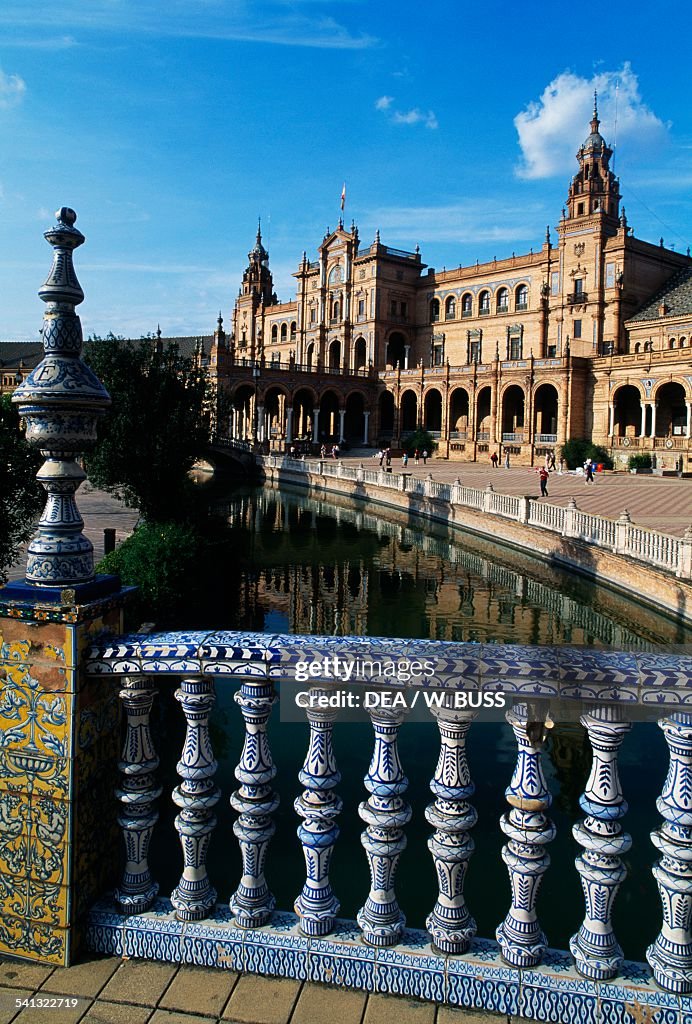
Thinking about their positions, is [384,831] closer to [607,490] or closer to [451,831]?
[451,831]

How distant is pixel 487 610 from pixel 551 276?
48.9 m

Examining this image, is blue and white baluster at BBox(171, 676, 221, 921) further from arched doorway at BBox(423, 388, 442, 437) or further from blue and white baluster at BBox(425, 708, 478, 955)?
arched doorway at BBox(423, 388, 442, 437)

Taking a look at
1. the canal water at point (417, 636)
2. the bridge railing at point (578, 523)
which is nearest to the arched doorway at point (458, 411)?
the bridge railing at point (578, 523)

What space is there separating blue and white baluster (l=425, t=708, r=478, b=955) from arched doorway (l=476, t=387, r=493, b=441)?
5226 cm

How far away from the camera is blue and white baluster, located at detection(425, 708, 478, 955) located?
248 centimetres

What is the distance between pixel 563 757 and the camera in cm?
809

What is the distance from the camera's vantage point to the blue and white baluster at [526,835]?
2.41 metres

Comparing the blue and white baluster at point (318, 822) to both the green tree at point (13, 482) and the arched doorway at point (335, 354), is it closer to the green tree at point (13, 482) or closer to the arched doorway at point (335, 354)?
the green tree at point (13, 482)

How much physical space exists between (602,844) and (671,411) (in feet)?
161

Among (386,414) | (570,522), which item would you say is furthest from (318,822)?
(386,414)

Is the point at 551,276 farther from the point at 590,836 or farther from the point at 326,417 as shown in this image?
the point at 590,836

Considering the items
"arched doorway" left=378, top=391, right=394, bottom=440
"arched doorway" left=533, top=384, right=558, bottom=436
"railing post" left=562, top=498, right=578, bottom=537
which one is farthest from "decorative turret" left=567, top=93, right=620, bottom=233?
"railing post" left=562, top=498, right=578, bottom=537

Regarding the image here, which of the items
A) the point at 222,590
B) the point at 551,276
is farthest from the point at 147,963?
the point at 551,276

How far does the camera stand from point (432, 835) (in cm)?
255
